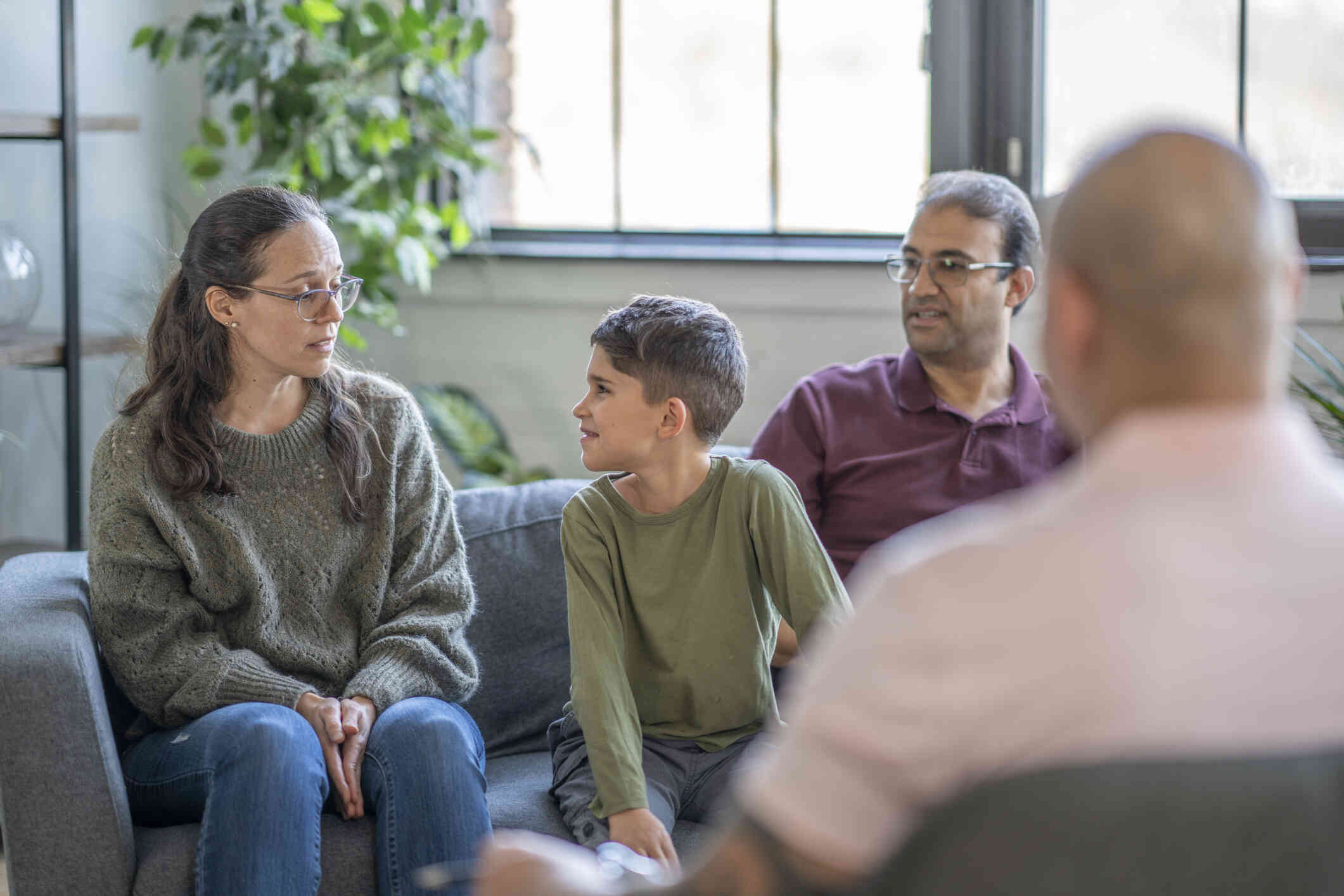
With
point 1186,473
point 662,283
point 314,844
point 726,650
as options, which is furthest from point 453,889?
point 662,283

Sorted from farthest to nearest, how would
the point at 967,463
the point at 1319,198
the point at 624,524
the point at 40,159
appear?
the point at 40,159 < the point at 1319,198 < the point at 967,463 < the point at 624,524

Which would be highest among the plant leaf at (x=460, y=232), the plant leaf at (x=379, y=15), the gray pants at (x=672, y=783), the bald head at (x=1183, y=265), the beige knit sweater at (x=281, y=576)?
the plant leaf at (x=379, y=15)

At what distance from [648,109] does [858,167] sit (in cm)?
57

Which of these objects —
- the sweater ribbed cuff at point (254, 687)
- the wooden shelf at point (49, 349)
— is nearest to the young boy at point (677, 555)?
the sweater ribbed cuff at point (254, 687)

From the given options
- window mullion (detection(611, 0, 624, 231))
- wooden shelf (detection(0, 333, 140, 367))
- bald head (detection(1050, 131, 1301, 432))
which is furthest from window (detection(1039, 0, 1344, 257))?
bald head (detection(1050, 131, 1301, 432))

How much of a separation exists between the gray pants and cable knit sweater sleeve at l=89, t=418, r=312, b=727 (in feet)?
1.28

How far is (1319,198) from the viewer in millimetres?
2809

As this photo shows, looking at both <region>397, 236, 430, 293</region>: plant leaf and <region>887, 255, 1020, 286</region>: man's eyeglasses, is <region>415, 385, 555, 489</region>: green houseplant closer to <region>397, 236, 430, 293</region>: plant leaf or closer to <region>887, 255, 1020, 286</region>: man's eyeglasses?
<region>397, 236, 430, 293</region>: plant leaf

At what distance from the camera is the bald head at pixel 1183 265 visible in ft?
2.29

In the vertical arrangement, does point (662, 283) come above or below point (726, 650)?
above

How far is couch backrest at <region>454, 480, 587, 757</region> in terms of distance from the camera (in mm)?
2080

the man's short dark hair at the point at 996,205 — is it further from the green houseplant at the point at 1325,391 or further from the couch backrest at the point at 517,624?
the couch backrest at the point at 517,624

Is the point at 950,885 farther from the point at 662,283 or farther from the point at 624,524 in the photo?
the point at 662,283

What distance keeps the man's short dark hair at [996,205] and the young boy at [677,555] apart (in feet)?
2.04
